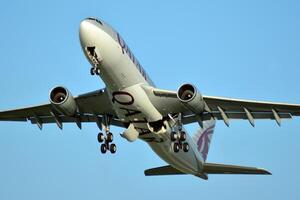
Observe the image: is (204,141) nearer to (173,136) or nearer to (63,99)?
(173,136)

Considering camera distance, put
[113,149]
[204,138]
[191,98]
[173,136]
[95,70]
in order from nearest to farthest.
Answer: [95,70] < [191,98] < [173,136] < [113,149] < [204,138]

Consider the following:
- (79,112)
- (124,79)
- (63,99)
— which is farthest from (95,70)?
(79,112)

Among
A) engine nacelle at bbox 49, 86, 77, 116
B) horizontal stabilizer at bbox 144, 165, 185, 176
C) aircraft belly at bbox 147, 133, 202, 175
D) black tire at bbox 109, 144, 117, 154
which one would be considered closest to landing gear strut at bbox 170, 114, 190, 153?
aircraft belly at bbox 147, 133, 202, 175

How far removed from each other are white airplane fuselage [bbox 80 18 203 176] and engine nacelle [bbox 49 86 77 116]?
7.54ft

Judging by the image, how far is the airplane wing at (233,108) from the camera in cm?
3406

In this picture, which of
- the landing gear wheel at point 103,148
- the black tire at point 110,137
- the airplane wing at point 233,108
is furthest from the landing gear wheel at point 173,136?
the landing gear wheel at point 103,148

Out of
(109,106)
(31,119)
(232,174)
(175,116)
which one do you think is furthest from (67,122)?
(232,174)

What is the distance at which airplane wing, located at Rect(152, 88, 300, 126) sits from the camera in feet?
112

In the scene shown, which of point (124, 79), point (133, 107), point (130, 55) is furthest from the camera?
point (133, 107)

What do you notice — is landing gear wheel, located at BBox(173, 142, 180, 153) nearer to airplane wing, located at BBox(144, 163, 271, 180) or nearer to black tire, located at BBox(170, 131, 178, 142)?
black tire, located at BBox(170, 131, 178, 142)

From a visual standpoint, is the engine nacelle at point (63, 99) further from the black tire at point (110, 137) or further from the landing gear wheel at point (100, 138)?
the black tire at point (110, 137)

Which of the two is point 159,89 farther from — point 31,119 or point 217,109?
point 31,119

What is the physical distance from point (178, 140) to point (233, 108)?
3214 millimetres

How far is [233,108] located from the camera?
35.4 meters
